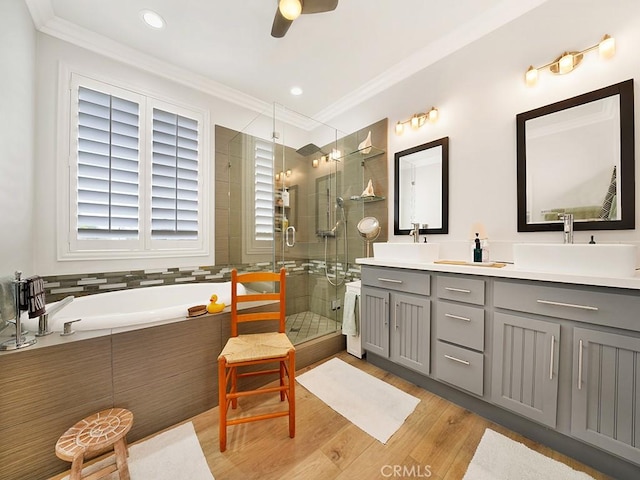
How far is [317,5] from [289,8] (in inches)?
8.4

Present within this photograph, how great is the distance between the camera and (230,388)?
166 cm

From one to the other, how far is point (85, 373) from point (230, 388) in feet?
2.63

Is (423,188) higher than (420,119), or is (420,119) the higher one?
(420,119)

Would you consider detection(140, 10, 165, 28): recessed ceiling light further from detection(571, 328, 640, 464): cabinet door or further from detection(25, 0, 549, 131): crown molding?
detection(571, 328, 640, 464): cabinet door

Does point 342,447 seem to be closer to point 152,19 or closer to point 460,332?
point 460,332

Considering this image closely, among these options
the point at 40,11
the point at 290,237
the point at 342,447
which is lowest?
the point at 342,447

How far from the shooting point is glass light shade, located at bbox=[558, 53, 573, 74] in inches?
58.9

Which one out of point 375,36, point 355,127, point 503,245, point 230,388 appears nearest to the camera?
point 230,388

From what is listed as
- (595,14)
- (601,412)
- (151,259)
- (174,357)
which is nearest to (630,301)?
(601,412)

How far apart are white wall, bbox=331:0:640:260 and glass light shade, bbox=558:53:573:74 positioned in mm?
65

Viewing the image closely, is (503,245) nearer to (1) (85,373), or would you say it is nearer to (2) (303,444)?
(2) (303,444)

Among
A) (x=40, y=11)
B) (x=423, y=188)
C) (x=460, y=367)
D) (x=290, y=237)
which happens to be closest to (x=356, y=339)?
(x=460, y=367)

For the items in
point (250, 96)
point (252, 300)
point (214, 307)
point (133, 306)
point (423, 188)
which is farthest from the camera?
point (250, 96)

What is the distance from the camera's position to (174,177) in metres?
2.49
